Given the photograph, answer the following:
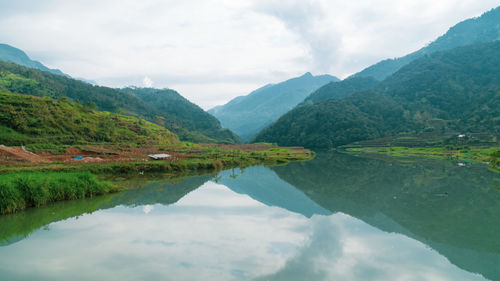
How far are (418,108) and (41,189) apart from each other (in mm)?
135174

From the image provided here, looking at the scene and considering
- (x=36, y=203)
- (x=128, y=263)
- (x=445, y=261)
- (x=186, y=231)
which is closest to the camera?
(x=128, y=263)

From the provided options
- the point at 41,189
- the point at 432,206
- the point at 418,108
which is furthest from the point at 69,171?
the point at 418,108

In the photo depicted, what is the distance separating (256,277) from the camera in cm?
806

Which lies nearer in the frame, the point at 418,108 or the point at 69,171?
the point at 69,171

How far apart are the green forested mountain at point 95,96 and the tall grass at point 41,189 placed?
5743cm

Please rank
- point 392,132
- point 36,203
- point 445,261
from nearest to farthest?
point 445,261, point 36,203, point 392,132

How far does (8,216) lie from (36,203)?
1785mm

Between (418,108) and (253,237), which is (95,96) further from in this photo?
(418,108)

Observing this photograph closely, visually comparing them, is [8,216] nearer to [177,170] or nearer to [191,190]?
[191,190]

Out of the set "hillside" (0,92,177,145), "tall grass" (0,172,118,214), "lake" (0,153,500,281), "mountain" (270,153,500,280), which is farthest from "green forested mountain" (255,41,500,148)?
"tall grass" (0,172,118,214)

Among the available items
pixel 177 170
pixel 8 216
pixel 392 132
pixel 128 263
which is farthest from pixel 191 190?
pixel 392 132

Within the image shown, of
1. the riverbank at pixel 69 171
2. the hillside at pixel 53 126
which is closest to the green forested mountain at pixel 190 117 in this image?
the hillside at pixel 53 126

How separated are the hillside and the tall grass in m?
24.3

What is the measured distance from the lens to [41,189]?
15.0m
